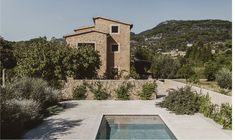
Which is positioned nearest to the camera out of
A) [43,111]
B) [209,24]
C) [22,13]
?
[43,111]

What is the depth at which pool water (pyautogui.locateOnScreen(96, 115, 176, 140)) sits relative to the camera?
12.9 m

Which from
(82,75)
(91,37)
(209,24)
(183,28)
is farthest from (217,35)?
(82,75)

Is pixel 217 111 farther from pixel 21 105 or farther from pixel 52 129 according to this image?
pixel 21 105

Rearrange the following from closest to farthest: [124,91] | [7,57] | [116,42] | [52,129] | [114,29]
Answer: [52,129], [124,91], [116,42], [114,29], [7,57]

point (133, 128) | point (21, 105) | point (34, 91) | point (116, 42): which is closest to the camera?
point (21, 105)

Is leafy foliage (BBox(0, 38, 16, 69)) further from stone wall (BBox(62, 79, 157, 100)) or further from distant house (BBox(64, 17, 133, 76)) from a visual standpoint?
stone wall (BBox(62, 79, 157, 100))

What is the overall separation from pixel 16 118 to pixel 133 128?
505 centimetres

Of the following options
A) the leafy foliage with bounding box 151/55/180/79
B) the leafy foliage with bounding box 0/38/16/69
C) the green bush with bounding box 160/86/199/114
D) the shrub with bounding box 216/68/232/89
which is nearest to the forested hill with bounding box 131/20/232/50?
the leafy foliage with bounding box 151/55/180/79

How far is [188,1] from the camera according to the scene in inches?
848

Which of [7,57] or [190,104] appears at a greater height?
[7,57]

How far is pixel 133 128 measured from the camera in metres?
14.7

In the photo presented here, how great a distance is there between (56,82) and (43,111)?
6.99 meters

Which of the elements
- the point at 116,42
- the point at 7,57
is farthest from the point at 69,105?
the point at 7,57

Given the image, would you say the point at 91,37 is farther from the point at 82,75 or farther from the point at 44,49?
the point at 44,49
